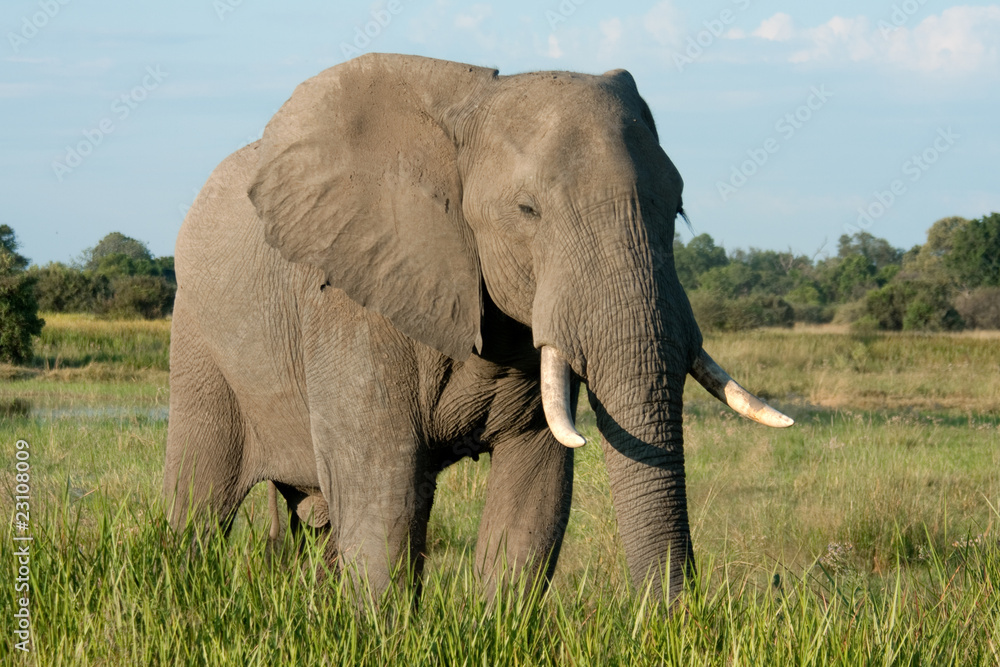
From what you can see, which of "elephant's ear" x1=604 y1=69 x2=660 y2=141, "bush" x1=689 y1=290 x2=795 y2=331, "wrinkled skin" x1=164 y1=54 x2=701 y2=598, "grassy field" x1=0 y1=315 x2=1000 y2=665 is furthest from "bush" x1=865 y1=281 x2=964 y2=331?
"elephant's ear" x1=604 y1=69 x2=660 y2=141

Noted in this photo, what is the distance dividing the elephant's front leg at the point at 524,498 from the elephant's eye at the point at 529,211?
109cm

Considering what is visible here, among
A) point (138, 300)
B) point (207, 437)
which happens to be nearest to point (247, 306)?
point (207, 437)

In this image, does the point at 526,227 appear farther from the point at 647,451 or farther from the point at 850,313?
Answer: the point at 850,313

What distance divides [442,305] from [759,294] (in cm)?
4673

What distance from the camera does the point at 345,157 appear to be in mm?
4148

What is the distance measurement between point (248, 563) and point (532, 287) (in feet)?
4.25

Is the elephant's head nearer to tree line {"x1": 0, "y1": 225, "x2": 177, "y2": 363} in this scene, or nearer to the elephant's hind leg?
the elephant's hind leg

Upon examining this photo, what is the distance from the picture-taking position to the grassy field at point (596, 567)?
3.29 metres

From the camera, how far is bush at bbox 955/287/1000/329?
41.5 m

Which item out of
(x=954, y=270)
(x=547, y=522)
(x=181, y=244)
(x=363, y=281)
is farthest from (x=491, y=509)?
(x=954, y=270)

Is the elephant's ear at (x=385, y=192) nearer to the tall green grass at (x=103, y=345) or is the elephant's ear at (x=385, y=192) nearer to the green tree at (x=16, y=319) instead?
the tall green grass at (x=103, y=345)

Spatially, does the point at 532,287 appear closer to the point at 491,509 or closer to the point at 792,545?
the point at 491,509

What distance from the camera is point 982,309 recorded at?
42312mm

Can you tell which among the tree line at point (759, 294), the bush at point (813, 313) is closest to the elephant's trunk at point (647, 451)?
the tree line at point (759, 294)
